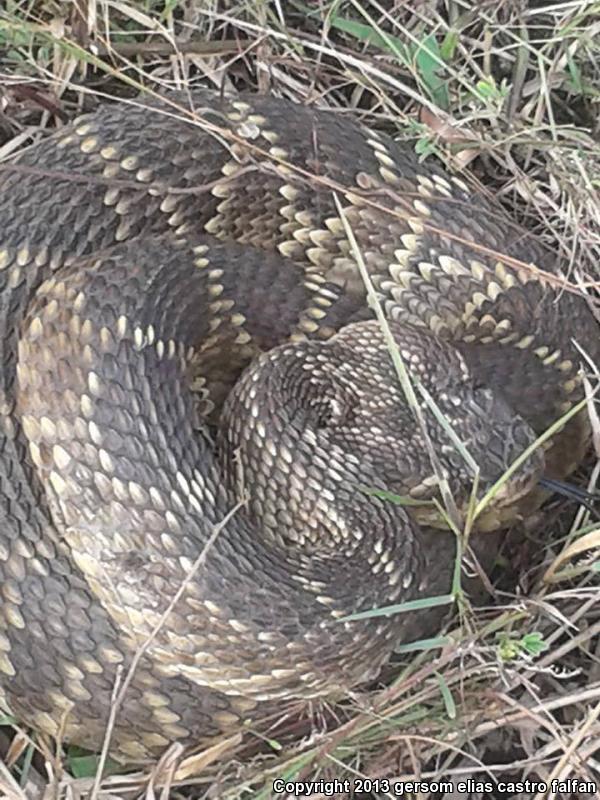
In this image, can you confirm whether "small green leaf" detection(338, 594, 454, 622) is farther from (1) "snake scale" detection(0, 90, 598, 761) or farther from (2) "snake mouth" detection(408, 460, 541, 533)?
(2) "snake mouth" detection(408, 460, 541, 533)

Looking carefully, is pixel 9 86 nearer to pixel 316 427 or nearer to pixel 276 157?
pixel 276 157

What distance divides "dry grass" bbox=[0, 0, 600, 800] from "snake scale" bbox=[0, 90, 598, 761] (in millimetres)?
108

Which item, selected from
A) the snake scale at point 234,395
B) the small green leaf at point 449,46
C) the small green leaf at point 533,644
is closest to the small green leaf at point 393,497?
the snake scale at point 234,395

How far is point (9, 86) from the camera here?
233cm

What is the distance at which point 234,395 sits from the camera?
84.1 inches

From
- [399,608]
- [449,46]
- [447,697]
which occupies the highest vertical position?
[449,46]

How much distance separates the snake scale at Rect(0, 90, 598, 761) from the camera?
6.10 ft

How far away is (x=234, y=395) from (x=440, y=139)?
681 mm

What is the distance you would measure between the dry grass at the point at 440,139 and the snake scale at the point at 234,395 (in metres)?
0.11

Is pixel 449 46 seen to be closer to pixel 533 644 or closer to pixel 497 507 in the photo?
pixel 497 507

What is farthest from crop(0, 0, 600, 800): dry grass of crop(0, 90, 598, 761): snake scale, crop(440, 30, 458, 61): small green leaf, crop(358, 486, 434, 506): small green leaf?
crop(358, 486, 434, 506): small green leaf

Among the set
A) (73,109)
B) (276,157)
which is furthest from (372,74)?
(73,109)

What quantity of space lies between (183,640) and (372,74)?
4.04 ft

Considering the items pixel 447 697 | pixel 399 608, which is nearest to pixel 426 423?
pixel 399 608
